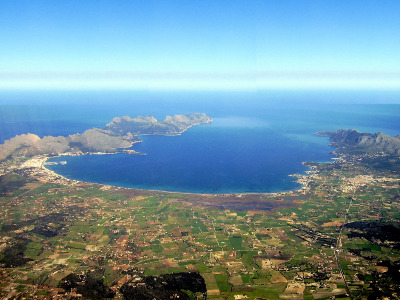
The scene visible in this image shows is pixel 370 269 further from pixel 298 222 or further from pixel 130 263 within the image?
pixel 130 263

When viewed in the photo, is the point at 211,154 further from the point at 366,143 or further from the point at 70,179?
the point at 366,143


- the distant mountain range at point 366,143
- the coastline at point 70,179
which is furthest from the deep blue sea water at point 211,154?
the distant mountain range at point 366,143

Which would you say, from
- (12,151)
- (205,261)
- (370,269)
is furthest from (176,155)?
(370,269)

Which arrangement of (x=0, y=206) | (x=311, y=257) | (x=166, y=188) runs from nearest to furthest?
(x=311, y=257) < (x=0, y=206) < (x=166, y=188)

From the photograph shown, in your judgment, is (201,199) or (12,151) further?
(12,151)

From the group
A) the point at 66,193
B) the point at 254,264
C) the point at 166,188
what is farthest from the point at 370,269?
the point at 66,193

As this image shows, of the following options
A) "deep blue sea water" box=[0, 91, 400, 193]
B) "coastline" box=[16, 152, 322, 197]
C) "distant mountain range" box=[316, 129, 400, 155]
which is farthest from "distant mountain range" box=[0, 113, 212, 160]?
"distant mountain range" box=[316, 129, 400, 155]

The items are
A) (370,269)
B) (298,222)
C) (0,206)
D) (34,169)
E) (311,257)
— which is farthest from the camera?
(34,169)

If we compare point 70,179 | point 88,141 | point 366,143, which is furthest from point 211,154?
point 366,143

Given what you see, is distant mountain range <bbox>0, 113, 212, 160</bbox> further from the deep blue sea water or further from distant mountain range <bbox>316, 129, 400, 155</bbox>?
distant mountain range <bbox>316, 129, 400, 155</bbox>
